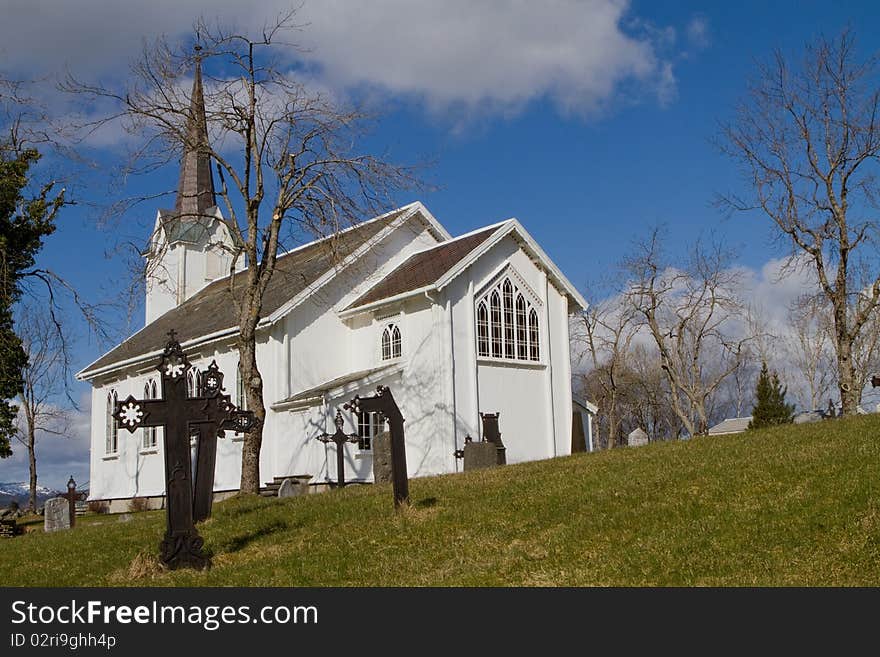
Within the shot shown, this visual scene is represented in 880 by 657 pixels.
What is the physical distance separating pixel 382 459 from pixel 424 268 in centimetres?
828

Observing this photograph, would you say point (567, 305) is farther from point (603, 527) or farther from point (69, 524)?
point (603, 527)

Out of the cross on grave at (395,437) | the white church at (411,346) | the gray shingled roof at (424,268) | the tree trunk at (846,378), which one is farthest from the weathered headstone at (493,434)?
the tree trunk at (846,378)

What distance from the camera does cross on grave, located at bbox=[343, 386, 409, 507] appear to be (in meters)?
14.3

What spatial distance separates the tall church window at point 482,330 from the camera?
91.1 ft

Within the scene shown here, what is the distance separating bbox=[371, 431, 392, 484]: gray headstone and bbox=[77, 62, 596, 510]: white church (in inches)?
170

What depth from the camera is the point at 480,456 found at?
76.5 ft

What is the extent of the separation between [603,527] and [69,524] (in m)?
15.8

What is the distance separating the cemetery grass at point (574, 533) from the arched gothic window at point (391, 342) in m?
11.2

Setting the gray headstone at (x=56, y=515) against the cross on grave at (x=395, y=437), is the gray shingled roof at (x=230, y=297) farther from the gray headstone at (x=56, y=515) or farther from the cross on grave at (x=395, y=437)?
the cross on grave at (x=395, y=437)

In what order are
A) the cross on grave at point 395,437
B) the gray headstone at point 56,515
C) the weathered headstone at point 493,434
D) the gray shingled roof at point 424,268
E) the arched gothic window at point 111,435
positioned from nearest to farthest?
→ 1. the cross on grave at point 395,437
2. the gray headstone at point 56,515
3. the weathered headstone at point 493,434
4. the gray shingled roof at point 424,268
5. the arched gothic window at point 111,435

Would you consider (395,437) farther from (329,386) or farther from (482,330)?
(482,330)

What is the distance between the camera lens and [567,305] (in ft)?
99.9

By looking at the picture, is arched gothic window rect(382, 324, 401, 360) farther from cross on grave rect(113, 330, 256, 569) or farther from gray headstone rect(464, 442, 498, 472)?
cross on grave rect(113, 330, 256, 569)
